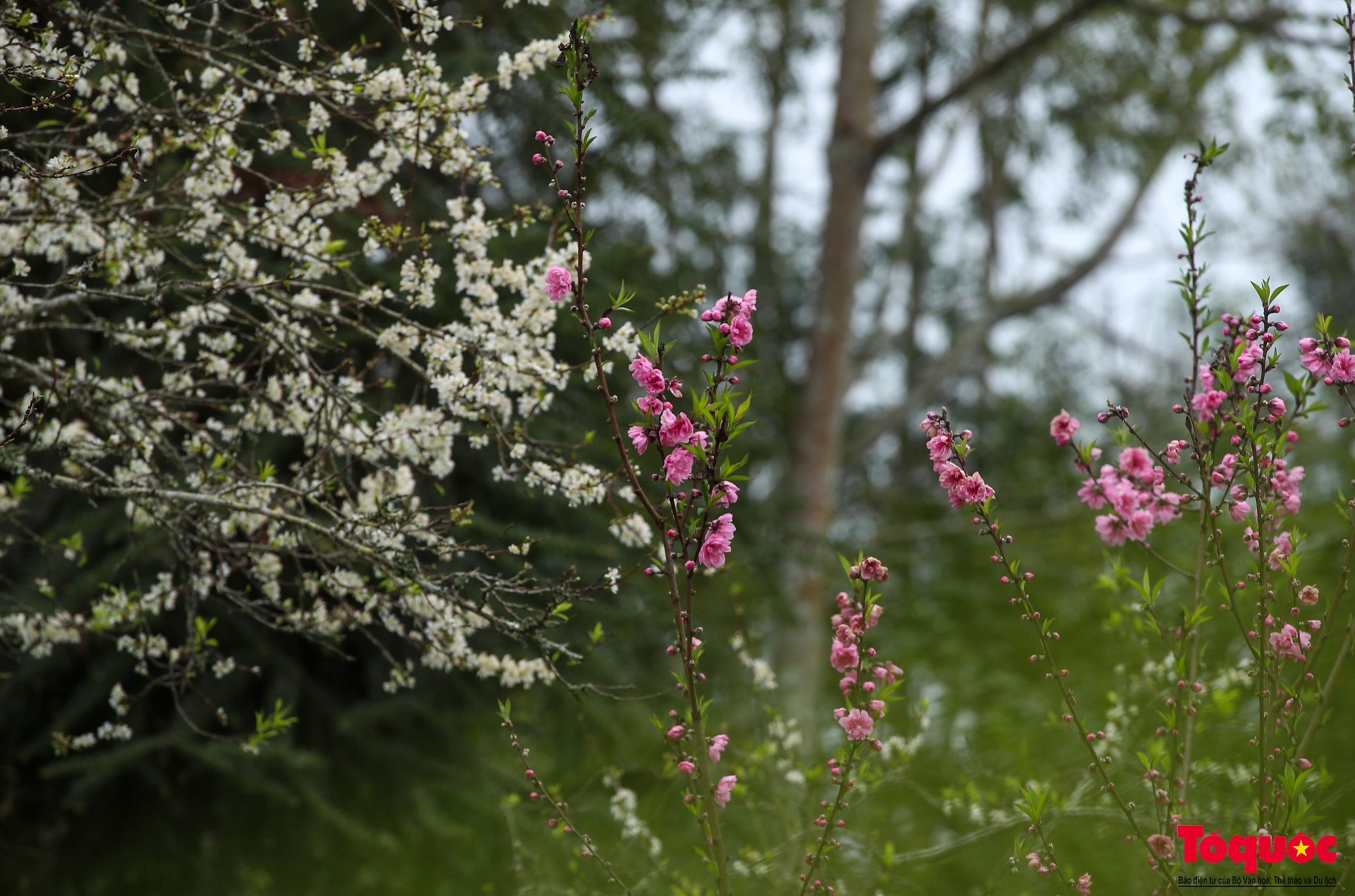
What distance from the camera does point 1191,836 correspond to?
262 cm

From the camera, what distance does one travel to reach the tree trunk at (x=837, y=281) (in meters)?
6.27

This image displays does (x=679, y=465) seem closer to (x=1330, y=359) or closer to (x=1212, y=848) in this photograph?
(x=1330, y=359)

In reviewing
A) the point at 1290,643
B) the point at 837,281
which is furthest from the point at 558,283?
the point at 837,281

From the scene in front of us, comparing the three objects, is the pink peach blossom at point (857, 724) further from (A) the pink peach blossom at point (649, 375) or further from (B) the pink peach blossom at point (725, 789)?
(A) the pink peach blossom at point (649, 375)

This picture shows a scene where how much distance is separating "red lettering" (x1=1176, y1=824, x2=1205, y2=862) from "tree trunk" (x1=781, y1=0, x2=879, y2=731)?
3.41m

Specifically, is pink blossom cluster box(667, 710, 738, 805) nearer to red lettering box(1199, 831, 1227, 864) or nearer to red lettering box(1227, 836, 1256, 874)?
red lettering box(1227, 836, 1256, 874)

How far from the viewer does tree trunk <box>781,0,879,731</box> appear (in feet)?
20.6

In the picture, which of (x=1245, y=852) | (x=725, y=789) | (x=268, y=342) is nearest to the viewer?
(x=725, y=789)

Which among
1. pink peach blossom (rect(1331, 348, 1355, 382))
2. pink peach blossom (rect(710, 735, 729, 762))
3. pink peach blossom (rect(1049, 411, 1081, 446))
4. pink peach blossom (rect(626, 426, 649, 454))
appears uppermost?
pink peach blossom (rect(1331, 348, 1355, 382))

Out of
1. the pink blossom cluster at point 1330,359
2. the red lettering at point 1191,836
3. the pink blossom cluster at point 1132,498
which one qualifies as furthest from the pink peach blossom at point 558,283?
the red lettering at point 1191,836

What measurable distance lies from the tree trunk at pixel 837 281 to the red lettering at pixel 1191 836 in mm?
3407

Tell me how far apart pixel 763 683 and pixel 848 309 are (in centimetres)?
366

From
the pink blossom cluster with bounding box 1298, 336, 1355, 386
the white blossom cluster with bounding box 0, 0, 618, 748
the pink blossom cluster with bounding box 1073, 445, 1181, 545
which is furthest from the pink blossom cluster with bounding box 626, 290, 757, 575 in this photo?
the pink blossom cluster with bounding box 1298, 336, 1355, 386

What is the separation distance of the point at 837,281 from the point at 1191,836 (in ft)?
14.1
